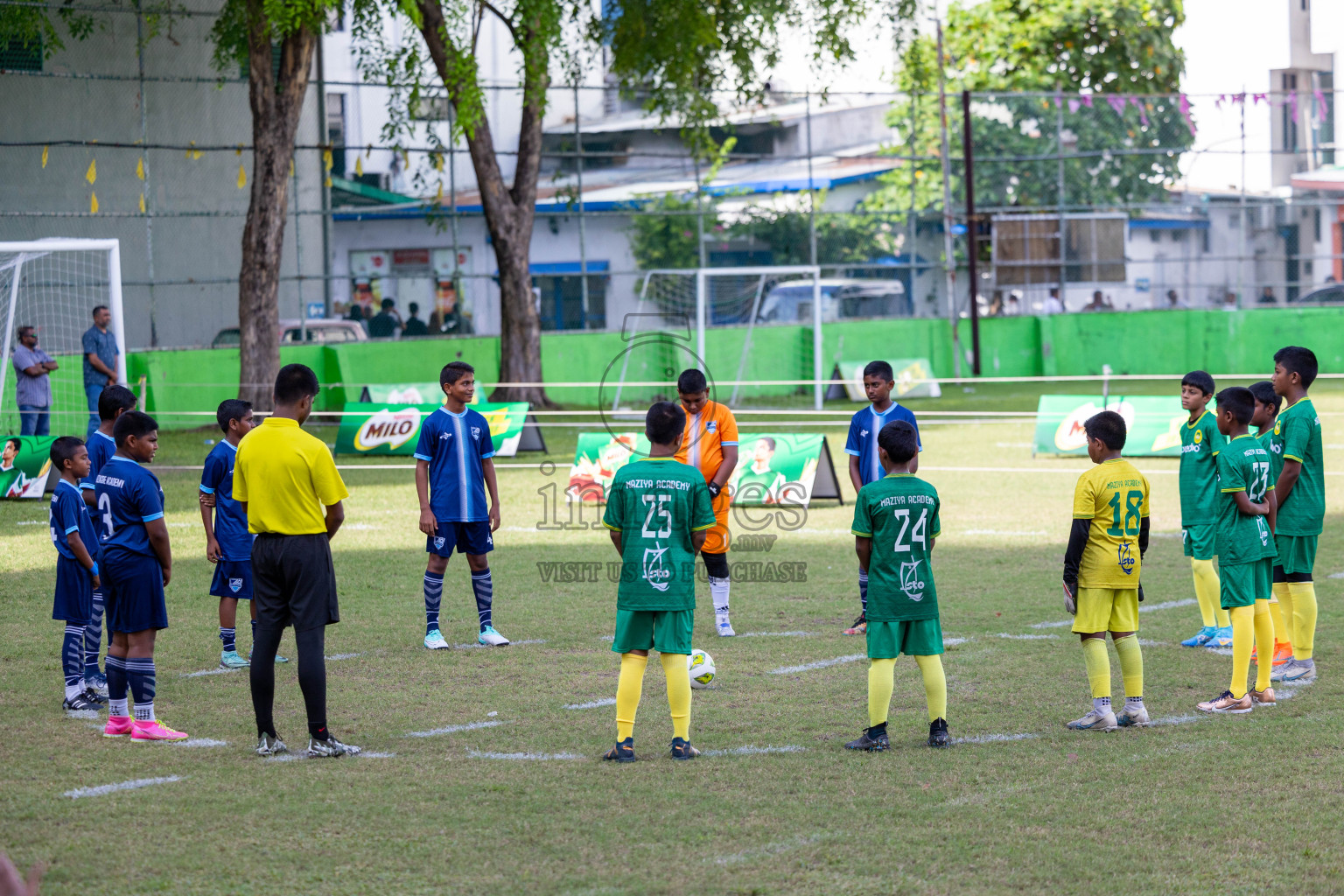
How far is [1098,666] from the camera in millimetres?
6895

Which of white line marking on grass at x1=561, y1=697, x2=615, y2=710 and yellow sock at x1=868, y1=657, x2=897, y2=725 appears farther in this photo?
white line marking on grass at x1=561, y1=697, x2=615, y2=710

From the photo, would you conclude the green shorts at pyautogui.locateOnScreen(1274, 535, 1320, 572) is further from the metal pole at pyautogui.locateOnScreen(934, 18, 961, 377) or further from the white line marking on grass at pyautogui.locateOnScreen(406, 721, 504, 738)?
the metal pole at pyautogui.locateOnScreen(934, 18, 961, 377)

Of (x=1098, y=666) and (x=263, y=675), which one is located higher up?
(x=263, y=675)

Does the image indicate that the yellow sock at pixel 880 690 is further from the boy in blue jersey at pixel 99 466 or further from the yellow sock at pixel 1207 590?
the boy in blue jersey at pixel 99 466

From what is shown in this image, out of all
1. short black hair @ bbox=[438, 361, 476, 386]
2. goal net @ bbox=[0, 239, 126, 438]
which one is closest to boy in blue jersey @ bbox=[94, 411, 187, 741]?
short black hair @ bbox=[438, 361, 476, 386]

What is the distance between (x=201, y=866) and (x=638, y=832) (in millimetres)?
1593

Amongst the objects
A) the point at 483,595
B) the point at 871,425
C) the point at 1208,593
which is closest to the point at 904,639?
the point at 871,425

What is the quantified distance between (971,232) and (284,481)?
1142 inches

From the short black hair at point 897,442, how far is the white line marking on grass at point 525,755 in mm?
2031

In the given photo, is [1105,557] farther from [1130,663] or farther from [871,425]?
[871,425]

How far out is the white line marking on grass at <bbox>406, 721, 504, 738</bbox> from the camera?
703 centimetres

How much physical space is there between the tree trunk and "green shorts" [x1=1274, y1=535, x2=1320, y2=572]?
1675 cm

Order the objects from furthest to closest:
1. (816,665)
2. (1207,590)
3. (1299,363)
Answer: (1207,590)
(816,665)
(1299,363)

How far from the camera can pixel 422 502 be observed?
9.12 meters
